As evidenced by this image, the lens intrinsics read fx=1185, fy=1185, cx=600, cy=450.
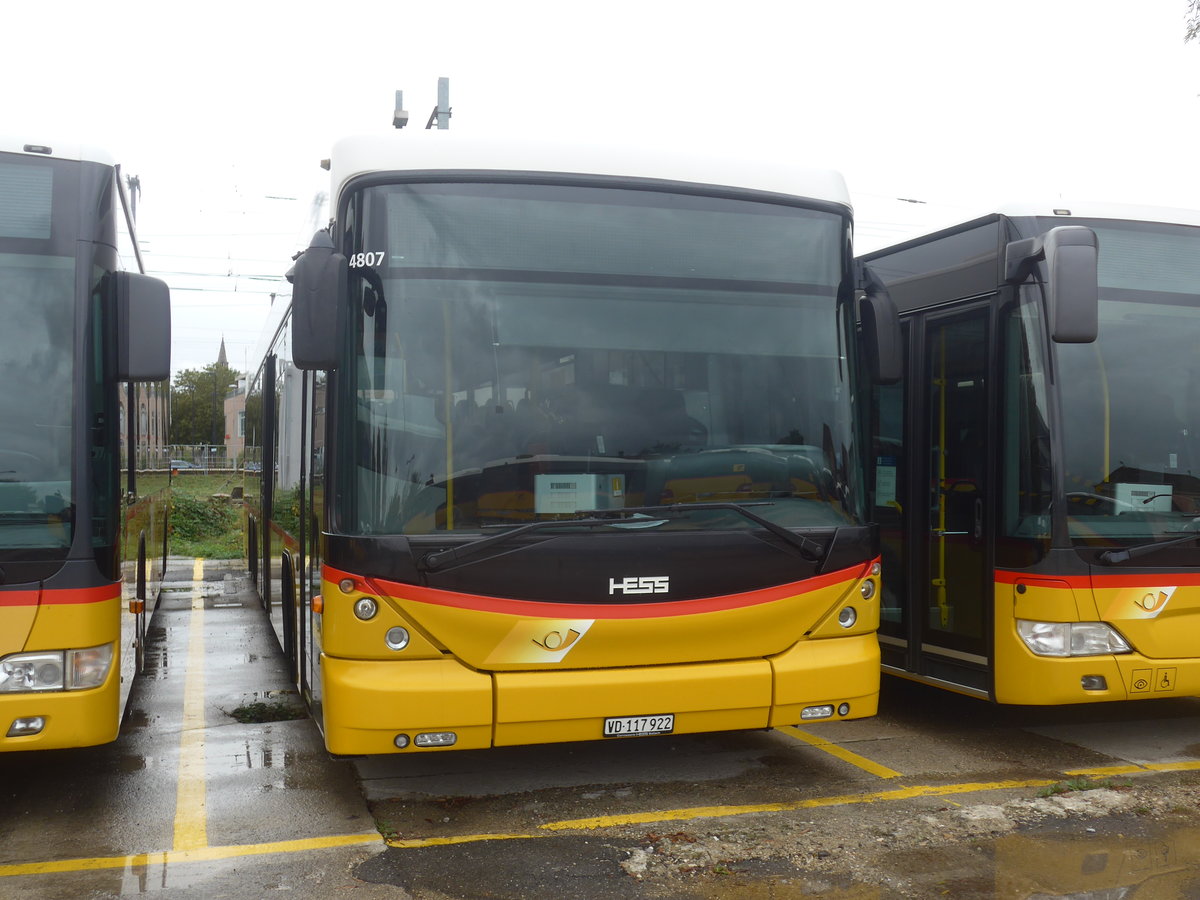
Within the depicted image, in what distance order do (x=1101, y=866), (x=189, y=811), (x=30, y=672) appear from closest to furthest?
(x=1101, y=866), (x=30, y=672), (x=189, y=811)

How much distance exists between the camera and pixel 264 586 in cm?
1093

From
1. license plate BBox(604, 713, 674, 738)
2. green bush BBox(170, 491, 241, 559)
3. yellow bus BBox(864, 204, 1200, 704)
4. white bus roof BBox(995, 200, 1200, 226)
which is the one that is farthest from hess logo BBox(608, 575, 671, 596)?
green bush BBox(170, 491, 241, 559)

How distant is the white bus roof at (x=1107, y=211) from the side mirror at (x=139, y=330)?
4.59 m

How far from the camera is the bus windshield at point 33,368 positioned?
5.09m

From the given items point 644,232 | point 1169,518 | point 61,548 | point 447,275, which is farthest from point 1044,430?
point 61,548

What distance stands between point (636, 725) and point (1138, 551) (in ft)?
9.95

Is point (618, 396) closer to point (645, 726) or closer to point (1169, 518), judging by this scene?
point (645, 726)

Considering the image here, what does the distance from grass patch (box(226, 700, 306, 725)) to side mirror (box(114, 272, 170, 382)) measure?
314 cm

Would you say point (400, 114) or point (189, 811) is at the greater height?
point (400, 114)

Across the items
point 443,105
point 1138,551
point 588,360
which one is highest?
point 443,105

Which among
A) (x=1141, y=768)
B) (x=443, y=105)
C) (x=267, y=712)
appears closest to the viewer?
(x=1141, y=768)

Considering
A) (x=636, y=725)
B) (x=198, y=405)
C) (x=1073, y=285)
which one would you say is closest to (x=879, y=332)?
(x=1073, y=285)

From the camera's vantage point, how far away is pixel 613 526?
17.8 ft

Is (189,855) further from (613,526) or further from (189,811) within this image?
(613,526)
